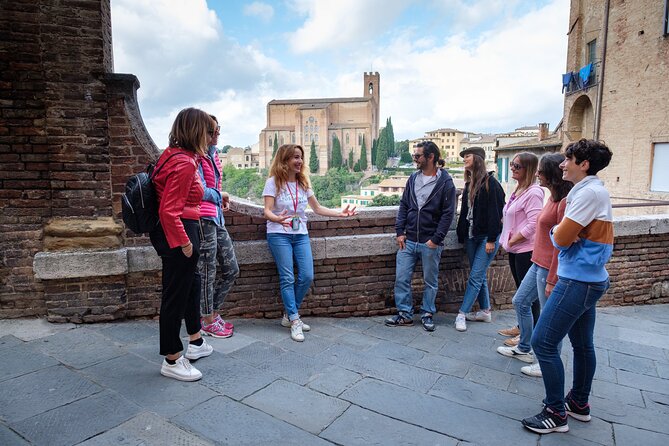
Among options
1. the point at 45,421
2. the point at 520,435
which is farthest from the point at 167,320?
the point at 520,435

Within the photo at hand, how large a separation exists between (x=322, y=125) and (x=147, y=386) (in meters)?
91.6

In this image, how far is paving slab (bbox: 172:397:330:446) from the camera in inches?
102

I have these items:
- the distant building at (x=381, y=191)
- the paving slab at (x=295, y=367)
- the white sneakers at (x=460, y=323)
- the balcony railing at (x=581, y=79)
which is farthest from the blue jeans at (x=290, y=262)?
the balcony railing at (x=581, y=79)

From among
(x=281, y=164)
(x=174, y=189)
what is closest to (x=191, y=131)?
(x=174, y=189)

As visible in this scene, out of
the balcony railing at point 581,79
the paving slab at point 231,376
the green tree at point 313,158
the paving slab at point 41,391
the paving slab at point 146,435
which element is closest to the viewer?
the paving slab at point 146,435

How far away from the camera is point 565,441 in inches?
110

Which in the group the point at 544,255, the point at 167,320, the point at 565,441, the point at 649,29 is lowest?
the point at 565,441

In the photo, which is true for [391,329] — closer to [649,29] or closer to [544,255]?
[544,255]

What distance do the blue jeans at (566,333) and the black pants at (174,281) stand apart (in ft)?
7.74

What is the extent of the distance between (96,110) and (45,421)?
106 inches

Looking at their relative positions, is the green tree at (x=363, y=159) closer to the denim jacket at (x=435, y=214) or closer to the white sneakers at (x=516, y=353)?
the denim jacket at (x=435, y=214)

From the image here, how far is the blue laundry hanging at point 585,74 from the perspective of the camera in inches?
872

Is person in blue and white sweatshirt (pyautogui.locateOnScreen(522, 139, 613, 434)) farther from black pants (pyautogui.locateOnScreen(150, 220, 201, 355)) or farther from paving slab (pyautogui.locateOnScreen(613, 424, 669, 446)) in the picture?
black pants (pyautogui.locateOnScreen(150, 220, 201, 355))

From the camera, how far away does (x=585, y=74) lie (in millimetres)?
22359
